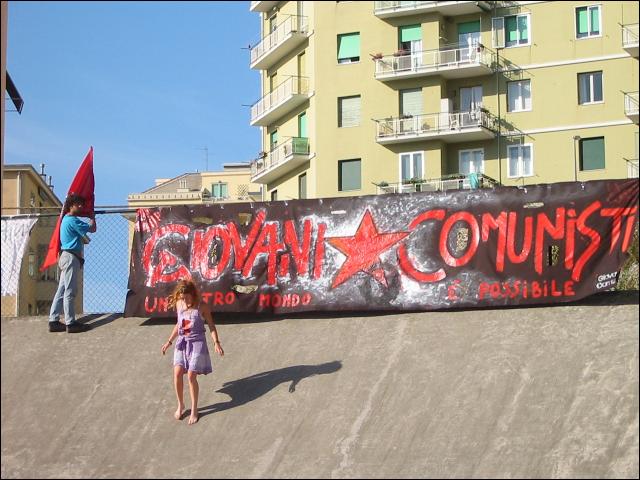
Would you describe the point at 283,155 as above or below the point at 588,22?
below

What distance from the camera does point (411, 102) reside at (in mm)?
53344

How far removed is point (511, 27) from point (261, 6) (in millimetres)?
14388

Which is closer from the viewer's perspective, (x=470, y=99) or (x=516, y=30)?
(x=516, y=30)

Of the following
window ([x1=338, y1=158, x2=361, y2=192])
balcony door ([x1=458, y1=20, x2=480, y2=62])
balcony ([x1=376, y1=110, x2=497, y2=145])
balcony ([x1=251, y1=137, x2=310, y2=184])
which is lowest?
window ([x1=338, y1=158, x2=361, y2=192])

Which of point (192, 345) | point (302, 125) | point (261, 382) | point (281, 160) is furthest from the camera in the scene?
point (302, 125)

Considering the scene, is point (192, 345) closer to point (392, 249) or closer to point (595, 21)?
point (392, 249)

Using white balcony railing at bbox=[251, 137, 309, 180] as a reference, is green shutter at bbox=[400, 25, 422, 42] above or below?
above

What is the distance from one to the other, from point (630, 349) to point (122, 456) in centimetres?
581

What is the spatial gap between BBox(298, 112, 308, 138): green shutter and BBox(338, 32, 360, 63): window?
349cm

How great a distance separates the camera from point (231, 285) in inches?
617

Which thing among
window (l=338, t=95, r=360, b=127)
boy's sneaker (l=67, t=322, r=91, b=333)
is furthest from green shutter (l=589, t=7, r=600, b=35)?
boy's sneaker (l=67, t=322, r=91, b=333)

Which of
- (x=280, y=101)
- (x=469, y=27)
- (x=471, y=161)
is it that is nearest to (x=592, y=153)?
(x=471, y=161)

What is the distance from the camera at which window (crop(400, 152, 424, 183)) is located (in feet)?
172

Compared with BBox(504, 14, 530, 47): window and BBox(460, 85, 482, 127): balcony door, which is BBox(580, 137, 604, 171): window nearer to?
BBox(460, 85, 482, 127): balcony door
